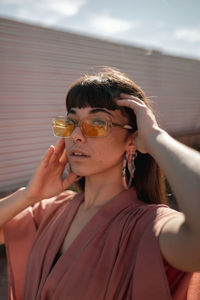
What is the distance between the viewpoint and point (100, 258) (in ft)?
3.92

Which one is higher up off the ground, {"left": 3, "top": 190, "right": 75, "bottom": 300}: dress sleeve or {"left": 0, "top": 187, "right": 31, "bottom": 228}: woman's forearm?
{"left": 0, "top": 187, "right": 31, "bottom": 228}: woman's forearm

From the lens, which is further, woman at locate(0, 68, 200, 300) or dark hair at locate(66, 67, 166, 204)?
dark hair at locate(66, 67, 166, 204)

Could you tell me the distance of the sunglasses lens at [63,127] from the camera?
1.56 meters

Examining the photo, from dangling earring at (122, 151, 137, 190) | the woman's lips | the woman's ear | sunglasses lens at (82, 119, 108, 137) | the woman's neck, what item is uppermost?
sunglasses lens at (82, 119, 108, 137)

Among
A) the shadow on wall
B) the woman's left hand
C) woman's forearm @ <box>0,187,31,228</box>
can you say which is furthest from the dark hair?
the shadow on wall

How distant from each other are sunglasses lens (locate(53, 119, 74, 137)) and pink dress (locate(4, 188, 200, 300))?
49 centimetres

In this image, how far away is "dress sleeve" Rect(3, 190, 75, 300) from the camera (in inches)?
63.5

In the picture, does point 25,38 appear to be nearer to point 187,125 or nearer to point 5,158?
point 5,158

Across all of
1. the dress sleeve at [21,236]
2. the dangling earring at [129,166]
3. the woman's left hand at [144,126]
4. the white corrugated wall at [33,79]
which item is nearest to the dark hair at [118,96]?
the dangling earring at [129,166]

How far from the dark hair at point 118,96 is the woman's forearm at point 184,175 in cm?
66

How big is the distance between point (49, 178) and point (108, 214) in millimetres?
576

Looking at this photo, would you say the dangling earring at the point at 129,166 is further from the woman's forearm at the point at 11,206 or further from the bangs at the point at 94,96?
the woman's forearm at the point at 11,206

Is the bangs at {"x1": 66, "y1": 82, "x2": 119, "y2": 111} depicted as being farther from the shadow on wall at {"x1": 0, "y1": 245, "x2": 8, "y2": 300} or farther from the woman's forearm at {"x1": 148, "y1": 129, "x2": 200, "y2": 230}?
the shadow on wall at {"x1": 0, "y1": 245, "x2": 8, "y2": 300}

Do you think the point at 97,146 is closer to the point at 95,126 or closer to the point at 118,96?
the point at 95,126
